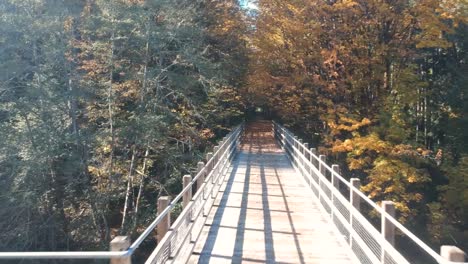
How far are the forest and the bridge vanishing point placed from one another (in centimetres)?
724

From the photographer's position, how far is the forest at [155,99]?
18.4 metres

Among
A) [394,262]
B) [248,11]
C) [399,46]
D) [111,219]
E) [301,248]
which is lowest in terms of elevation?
[111,219]

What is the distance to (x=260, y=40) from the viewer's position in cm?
2420

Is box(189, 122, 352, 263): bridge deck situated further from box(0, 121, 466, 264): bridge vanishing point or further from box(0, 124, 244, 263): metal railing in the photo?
box(0, 124, 244, 263): metal railing

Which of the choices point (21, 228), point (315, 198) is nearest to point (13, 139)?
point (21, 228)

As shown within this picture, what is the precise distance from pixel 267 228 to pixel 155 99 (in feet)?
42.7

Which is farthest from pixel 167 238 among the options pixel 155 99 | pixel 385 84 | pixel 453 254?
pixel 385 84

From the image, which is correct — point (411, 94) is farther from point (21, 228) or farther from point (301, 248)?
point (21, 228)

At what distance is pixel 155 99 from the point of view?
70.9 ft

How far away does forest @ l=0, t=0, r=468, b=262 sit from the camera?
726 inches

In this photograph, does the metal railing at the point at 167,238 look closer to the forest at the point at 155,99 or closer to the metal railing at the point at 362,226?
the metal railing at the point at 362,226

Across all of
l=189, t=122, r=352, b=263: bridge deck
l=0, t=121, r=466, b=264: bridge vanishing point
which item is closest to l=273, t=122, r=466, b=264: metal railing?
l=0, t=121, r=466, b=264: bridge vanishing point

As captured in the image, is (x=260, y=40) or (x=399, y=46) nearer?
(x=399, y=46)

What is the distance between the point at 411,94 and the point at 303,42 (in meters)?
5.15
